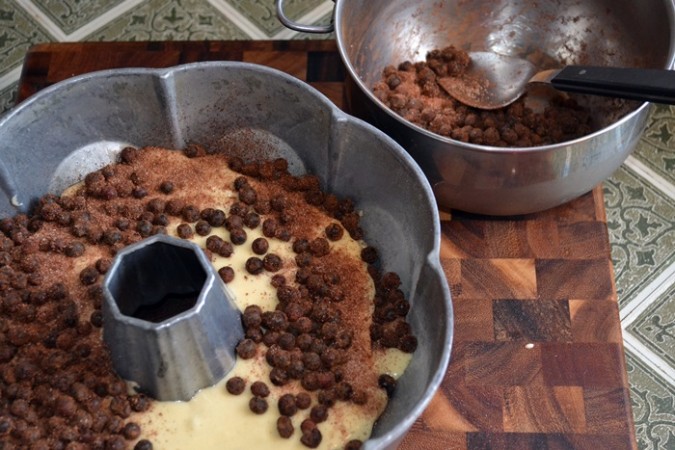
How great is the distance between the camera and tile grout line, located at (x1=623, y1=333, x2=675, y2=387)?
143 cm

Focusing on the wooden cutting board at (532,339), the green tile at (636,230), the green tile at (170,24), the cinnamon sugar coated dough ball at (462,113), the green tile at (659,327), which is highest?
the cinnamon sugar coated dough ball at (462,113)

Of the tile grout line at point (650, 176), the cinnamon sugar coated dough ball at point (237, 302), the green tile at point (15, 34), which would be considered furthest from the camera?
the green tile at point (15, 34)

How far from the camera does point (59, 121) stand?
1.20 meters

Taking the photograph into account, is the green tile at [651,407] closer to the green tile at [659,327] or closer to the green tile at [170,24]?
the green tile at [659,327]

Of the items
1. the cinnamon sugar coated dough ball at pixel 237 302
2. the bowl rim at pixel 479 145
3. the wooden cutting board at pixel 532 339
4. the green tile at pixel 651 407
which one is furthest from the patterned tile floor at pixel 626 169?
the cinnamon sugar coated dough ball at pixel 237 302

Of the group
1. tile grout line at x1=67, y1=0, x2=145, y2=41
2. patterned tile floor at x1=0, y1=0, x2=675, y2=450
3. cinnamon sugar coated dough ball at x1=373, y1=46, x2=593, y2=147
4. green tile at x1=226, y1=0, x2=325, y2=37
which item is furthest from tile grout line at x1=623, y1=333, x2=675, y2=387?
tile grout line at x1=67, y1=0, x2=145, y2=41

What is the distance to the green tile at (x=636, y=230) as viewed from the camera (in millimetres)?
1514

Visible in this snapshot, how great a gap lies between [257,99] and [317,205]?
17cm

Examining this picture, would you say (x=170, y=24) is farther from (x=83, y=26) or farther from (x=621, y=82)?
Result: (x=621, y=82)

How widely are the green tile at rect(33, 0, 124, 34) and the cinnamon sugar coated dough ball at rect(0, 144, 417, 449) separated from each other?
61 cm

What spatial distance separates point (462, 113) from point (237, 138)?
35 centimetres

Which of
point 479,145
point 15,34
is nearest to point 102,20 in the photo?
point 15,34

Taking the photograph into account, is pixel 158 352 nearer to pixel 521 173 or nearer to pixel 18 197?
pixel 18 197

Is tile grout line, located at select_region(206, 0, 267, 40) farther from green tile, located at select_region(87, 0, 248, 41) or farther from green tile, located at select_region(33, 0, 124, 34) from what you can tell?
green tile, located at select_region(33, 0, 124, 34)
